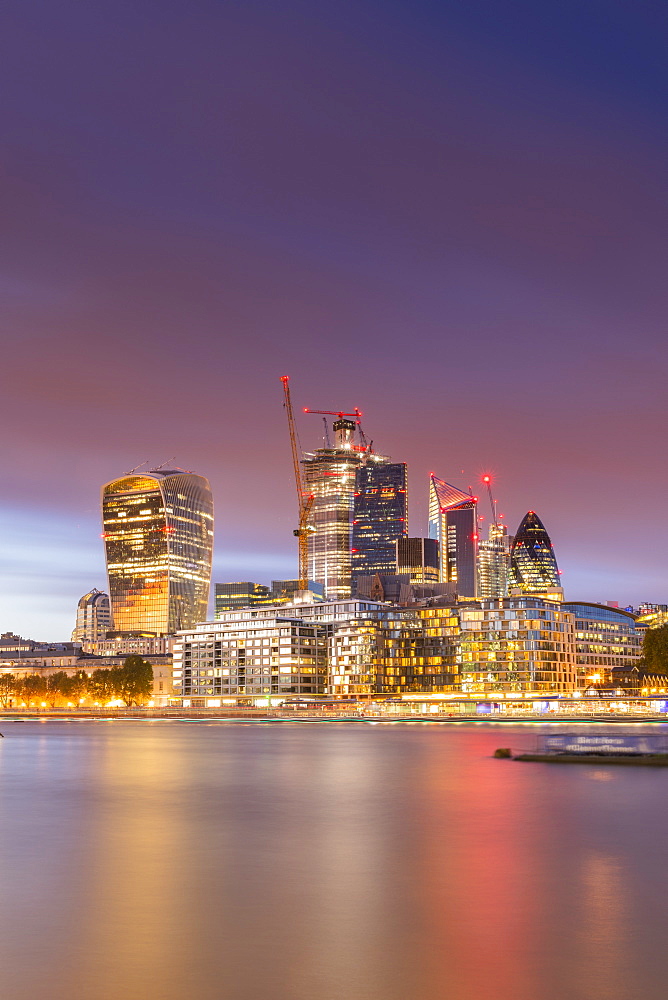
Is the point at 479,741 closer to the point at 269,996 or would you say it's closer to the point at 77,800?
the point at 77,800

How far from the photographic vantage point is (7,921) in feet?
71.5

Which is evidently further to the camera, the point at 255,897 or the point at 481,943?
the point at 255,897

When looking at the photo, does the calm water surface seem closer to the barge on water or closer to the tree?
the barge on water

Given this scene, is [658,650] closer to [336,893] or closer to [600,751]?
[600,751]

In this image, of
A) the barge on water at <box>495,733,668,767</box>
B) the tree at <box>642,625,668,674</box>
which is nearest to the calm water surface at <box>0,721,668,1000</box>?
the barge on water at <box>495,733,668,767</box>

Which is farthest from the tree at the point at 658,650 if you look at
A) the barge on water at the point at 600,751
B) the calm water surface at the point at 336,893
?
the calm water surface at the point at 336,893

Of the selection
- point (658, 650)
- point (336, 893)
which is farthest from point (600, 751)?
point (658, 650)

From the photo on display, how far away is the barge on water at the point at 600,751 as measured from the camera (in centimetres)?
7725

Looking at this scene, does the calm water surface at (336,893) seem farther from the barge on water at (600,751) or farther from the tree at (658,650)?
the tree at (658,650)

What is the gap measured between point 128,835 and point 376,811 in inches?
488

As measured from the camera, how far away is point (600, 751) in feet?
266

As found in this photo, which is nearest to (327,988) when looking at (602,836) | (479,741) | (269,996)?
(269,996)

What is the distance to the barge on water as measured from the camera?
77250mm

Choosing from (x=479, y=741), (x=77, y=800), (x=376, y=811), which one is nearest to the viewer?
(x=376, y=811)
